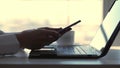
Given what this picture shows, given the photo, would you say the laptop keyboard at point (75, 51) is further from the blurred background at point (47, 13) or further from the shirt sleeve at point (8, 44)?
the blurred background at point (47, 13)

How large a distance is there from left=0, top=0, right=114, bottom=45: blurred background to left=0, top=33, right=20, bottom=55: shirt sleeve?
2.85ft

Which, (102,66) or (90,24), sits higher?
(102,66)

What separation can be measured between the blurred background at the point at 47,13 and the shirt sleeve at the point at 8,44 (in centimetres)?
87

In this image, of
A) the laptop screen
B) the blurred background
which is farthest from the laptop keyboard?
the blurred background

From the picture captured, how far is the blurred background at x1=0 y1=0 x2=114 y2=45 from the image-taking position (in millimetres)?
1863

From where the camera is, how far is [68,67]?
0.79 metres

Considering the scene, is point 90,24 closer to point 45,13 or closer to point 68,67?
point 45,13

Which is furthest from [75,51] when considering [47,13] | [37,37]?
[47,13]

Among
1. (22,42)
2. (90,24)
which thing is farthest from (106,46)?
(90,24)

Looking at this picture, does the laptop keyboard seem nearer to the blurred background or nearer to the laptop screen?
the laptop screen

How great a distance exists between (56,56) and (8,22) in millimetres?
1005

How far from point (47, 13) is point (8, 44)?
908mm

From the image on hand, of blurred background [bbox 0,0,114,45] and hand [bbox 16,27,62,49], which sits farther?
blurred background [bbox 0,0,114,45]

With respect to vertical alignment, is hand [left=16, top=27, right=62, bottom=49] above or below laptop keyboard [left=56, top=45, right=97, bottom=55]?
above
